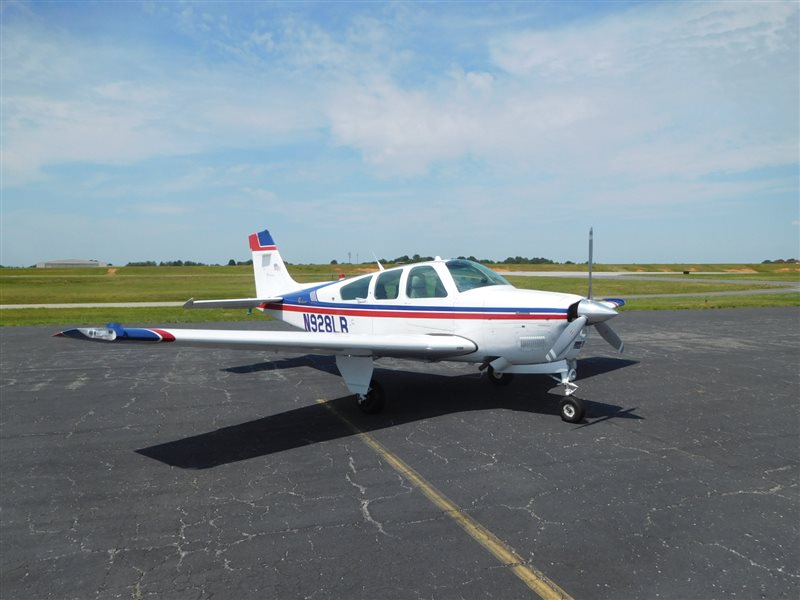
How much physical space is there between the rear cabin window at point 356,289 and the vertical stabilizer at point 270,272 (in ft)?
10.6

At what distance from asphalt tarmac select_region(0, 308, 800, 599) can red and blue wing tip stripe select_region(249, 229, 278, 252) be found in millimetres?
4287

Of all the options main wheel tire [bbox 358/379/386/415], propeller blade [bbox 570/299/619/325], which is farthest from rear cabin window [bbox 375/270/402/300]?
propeller blade [bbox 570/299/619/325]

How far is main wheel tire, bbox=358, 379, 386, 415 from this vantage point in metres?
8.64

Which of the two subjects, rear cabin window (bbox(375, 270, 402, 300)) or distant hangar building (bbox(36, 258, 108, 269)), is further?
distant hangar building (bbox(36, 258, 108, 269))

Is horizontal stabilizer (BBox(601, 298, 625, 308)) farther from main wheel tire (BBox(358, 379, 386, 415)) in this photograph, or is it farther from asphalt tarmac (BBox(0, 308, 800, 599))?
main wheel tire (BBox(358, 379, 386, 415))

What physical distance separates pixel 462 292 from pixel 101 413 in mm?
6593

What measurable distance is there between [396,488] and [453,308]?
374 centimetres

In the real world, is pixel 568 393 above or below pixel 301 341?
below

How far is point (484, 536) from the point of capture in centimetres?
461

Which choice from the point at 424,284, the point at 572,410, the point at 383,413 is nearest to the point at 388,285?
the point at 424,284

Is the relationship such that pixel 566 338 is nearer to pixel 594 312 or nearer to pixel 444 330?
pixel 594 312

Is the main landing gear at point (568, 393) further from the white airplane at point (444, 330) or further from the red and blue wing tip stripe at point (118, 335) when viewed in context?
the red and blue wing tip stripe at point (118, 335)

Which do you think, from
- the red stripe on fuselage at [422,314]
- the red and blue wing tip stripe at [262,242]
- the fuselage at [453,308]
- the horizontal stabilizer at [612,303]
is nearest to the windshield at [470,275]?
the fuselage at [453,308]

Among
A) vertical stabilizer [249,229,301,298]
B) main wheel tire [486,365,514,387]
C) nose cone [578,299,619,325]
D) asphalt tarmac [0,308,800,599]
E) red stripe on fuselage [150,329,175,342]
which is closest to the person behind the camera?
asphalt tarmac [0,308,800,599]
